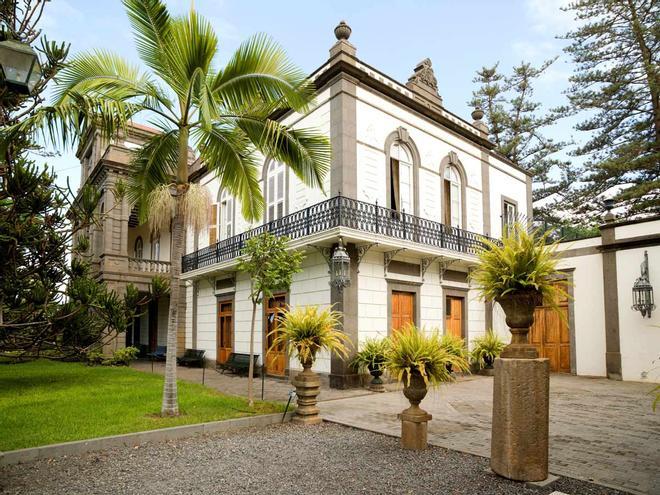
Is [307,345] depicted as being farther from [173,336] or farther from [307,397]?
[173,336]

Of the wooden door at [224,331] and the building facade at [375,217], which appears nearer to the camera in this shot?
the building facade at [375,217]

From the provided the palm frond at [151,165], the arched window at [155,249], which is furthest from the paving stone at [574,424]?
the arched window at [155,249]

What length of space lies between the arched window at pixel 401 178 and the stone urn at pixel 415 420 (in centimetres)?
822

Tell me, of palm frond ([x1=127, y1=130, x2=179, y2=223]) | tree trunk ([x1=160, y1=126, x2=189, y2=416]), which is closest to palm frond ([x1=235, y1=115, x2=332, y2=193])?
tree trunk ([x1=160, y1=126, x2=189, y2=416])

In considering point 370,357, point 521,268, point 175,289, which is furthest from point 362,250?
point 521,268

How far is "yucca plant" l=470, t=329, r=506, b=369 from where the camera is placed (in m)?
14.4

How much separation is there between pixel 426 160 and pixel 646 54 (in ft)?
45.1

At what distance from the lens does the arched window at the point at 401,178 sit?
1387 centimetres

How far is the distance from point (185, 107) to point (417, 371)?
214 inches

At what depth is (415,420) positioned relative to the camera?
5895mm

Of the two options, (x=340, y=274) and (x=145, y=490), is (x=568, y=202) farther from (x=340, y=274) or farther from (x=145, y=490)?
(x=145, y=490)

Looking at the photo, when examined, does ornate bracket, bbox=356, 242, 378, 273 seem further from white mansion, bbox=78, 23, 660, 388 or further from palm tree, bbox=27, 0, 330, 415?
palm tree, bbox=27, 0, 330, 415

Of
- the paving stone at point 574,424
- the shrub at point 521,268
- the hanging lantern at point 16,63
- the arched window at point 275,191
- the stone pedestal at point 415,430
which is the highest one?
the arched window at point 275,191

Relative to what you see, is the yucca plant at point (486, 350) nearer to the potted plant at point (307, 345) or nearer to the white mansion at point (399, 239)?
the white mansion at point (399, 239)
